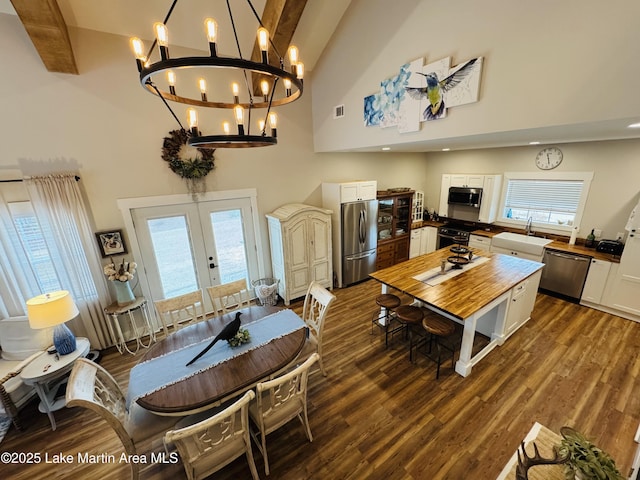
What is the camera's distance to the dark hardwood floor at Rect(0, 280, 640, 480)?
223 cm

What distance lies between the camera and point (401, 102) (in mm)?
3203

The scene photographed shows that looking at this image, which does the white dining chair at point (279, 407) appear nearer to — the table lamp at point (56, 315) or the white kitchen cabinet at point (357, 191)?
the table lamp at point (56, 315)

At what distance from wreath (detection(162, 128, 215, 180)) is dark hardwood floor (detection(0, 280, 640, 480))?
8.87 feet

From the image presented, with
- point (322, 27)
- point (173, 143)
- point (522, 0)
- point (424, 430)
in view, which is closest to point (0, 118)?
point (173, 143)

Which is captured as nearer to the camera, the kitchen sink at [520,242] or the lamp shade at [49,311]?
the lamp shade at [49,311]

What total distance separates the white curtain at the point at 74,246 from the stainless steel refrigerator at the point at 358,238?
3.73 meters

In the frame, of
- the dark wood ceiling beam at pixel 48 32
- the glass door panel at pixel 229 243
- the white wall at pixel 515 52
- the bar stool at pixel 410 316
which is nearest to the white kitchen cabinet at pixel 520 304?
the bar stool at pixel 410 316

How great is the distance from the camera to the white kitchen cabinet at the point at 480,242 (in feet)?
17.6

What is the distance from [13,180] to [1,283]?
1158 millimetres

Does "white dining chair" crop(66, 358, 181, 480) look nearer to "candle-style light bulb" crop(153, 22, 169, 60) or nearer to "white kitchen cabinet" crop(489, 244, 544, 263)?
"candle-style light bulb" crop(153, 22, 169, 60)

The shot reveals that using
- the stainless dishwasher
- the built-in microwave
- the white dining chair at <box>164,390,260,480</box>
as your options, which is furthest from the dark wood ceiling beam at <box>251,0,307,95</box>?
the stainless dishwasher

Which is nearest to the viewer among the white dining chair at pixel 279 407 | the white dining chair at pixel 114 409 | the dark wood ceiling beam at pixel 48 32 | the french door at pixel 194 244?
the white dining chair at pixel 114 409

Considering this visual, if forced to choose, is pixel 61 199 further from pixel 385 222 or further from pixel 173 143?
pixel 385 222

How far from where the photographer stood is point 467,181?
5691 mm
